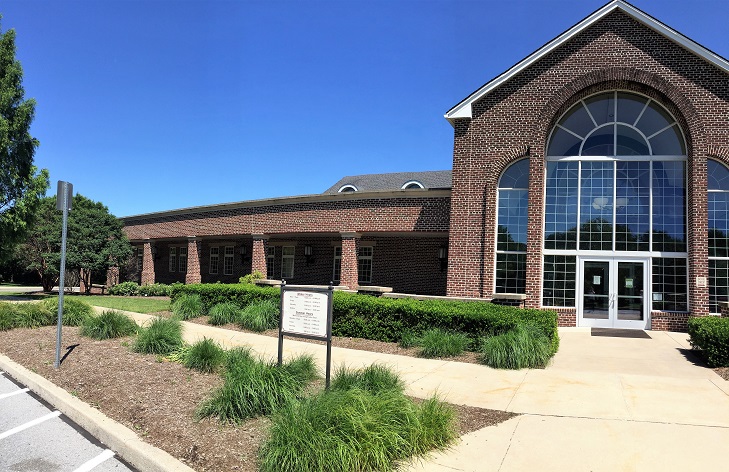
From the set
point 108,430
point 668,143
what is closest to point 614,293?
point 668,143

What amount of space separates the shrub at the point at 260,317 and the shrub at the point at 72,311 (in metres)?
3.77

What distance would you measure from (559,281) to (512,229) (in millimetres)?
2078

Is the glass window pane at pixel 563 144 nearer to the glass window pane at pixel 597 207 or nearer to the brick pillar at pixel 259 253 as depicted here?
the glass window pane at pixel 597 207

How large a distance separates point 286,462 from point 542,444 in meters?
2.67

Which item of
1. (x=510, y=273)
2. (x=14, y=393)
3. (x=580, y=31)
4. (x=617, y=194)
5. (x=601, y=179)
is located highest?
(x=580, y=31)

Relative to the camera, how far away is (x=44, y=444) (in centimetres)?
540

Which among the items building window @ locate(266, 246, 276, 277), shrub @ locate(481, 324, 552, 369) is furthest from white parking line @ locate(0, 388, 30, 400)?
building window @ locate(266, 246, 276, 277)

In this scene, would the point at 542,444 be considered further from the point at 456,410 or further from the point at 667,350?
the point at 667,350

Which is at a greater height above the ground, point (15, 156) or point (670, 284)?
point (15, 156)

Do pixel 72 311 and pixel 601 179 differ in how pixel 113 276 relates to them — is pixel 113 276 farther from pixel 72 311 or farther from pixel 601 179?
pixel 601 179

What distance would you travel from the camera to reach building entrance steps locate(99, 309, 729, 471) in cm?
476

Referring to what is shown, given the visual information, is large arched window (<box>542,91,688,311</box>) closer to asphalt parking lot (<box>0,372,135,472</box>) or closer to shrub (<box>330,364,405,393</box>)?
shrub (<box>330,364,405,393</box>)

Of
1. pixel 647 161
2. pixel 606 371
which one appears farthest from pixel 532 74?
pixel 606 371

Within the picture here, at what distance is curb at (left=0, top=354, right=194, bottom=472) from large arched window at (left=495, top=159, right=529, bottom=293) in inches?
473
